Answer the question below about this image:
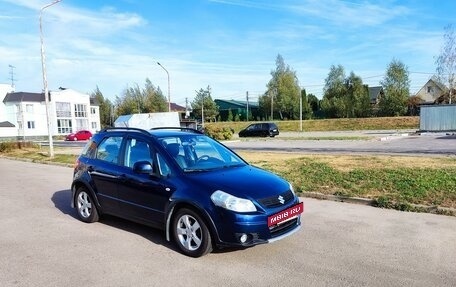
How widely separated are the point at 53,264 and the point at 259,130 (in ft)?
122

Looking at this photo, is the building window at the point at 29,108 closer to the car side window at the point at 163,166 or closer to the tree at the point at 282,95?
the tree at the point at 282,95

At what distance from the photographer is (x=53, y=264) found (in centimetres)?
489

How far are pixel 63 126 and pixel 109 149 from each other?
76.6 metres

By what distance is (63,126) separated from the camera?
3036 inches

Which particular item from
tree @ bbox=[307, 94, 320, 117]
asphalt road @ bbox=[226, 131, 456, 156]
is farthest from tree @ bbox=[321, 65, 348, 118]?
asphalt road @ bbox=[226, 131, 456, 156]

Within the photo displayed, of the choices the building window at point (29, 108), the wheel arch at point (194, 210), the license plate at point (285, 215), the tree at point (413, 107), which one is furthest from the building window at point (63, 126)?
the license plate at point (285, 215)

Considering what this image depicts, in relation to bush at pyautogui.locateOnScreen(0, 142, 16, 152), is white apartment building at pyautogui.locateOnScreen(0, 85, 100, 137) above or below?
above

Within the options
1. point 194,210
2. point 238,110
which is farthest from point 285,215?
point 238,110

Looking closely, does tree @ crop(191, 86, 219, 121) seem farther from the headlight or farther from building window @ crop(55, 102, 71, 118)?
the headlight

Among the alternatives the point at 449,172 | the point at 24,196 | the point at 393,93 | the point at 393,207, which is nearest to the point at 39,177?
the point at 24,196

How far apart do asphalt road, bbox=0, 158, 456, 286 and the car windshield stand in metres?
1.16

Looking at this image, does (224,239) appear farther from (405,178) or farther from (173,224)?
(405,178)

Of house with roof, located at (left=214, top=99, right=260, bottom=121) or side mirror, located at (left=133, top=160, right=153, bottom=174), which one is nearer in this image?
side mirror, located at (left=133, top=160, right=153, bottom=174)

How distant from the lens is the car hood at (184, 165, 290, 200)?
4871mm
